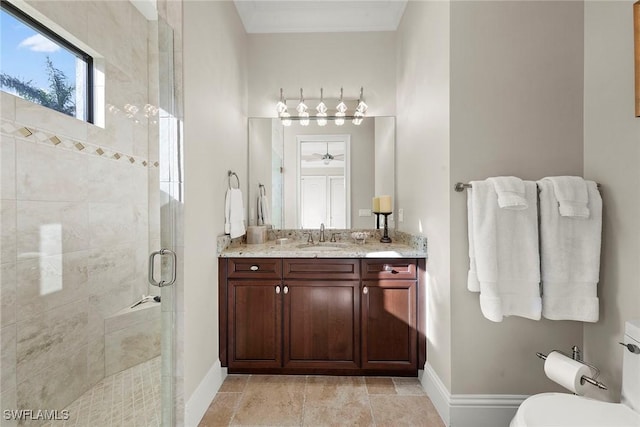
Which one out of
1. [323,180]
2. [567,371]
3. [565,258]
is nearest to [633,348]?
[567,371]

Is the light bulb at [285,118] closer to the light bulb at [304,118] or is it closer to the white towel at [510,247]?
A: the light bulb at [304,118]

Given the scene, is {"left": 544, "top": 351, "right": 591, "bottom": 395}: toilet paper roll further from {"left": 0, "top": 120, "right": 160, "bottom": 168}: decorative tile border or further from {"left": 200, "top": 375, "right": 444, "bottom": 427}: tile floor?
{"left": 0, "top": 120, "right": 160, "bottom": 168}: decorative tile border

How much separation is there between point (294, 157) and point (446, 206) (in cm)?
160

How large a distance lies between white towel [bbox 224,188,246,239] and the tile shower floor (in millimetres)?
987

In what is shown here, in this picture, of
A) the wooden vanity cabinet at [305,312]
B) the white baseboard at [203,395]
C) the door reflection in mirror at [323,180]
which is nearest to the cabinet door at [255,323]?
the wooden vanity cabinet at [305,312]

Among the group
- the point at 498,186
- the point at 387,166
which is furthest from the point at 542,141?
the point at 387,166

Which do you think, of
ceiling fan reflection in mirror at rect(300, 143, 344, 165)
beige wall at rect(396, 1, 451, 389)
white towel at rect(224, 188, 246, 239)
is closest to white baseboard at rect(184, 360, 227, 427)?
white towel at rect(224, 188, 246, 239)

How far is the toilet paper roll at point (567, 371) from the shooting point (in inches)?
55.6

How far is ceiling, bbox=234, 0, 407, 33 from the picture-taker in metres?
2.64

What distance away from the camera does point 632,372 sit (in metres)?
1.25

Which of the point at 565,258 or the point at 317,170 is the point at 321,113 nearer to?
the point at 317,170

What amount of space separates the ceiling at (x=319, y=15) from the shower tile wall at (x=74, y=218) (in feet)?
4.85

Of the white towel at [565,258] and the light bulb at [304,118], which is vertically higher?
the light bulb at [304,118]

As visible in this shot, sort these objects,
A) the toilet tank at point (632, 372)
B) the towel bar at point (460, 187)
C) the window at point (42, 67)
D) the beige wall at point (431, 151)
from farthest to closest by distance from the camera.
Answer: the beige wall at point (431, 151) → the towel bar at point (460, 187) → the toilet tank at point (632, 372) → the window at point (42, 67)
